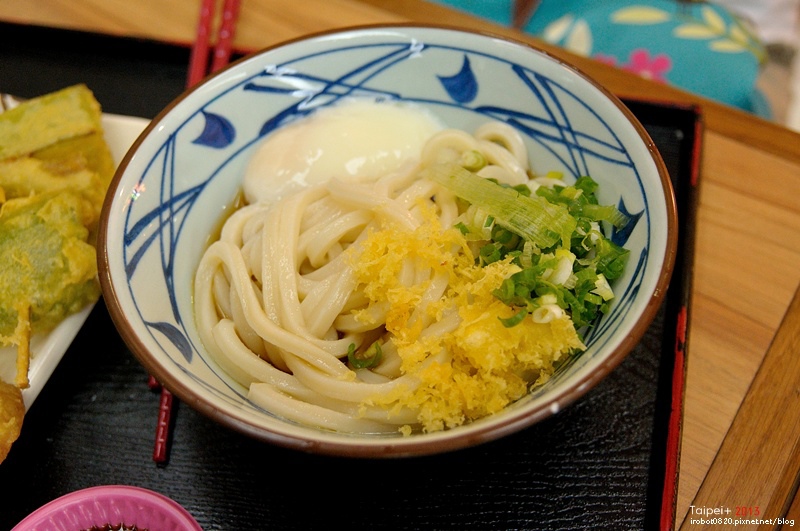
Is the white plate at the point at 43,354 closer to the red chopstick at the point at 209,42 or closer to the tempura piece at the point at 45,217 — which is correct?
the tempura piece at the point at 45,217

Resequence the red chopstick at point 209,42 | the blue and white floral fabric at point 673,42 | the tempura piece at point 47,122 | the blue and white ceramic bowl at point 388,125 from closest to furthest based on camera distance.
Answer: the blue and white ceramic bowl at point 388,125
the tempura piece at point 47,122
the red chopstick at point 209,42
the blue and white floral fabric at point 673,42

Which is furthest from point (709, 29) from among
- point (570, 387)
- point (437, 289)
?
point (570, 387)

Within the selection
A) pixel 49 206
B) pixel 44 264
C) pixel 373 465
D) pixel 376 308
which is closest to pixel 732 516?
pixel 373 465

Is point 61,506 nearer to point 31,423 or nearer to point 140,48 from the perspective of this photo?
point 31,423

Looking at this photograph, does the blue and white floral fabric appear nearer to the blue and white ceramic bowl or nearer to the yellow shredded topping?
the blue and white ceramic bowl

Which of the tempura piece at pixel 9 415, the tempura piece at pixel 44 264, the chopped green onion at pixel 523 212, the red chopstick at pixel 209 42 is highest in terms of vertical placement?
the chopped green onion at pixel 523 212

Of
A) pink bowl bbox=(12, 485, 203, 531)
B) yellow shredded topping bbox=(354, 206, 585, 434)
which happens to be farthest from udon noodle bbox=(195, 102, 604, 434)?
pink bowl bbox=(12, 485, 203, 531)

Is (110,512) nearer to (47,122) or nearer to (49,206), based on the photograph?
(49,206)

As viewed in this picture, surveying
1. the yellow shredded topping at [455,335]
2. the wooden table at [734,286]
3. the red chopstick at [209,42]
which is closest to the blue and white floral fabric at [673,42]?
the wooden table at [734,286]
